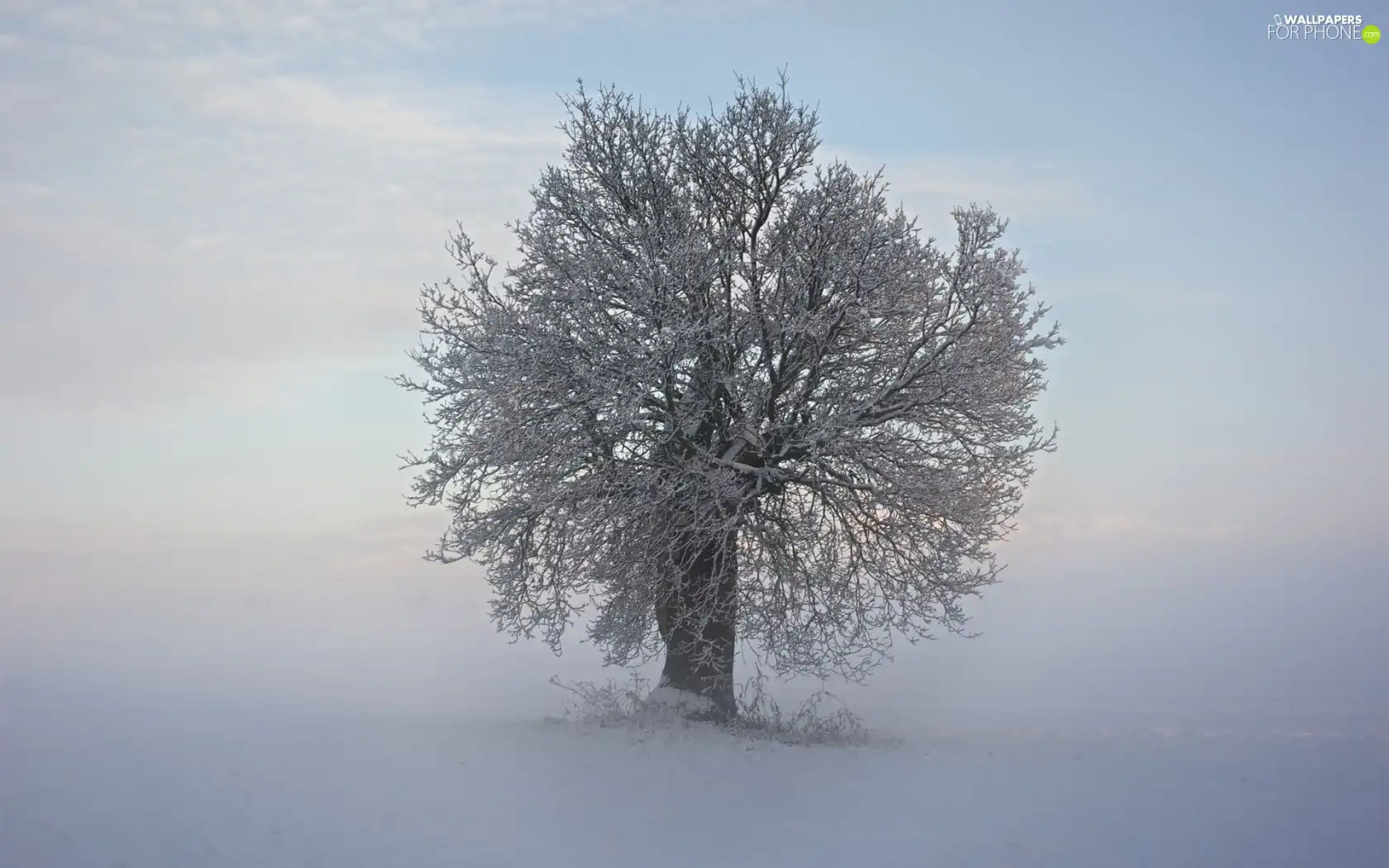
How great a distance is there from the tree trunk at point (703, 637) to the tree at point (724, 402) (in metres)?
0.04

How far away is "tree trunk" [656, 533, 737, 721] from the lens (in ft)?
52.9

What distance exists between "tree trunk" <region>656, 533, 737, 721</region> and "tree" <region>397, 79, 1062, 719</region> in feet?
0.13

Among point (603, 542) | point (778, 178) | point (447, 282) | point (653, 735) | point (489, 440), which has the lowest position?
point (653, 735)

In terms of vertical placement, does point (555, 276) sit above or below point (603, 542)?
above

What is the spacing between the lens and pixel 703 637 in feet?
53.9

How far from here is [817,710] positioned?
16.9 metres

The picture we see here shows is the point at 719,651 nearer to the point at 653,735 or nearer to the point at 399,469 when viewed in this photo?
the point at 653,735

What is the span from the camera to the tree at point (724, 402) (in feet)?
49.6

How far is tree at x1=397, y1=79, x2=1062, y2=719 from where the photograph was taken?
49.6ft

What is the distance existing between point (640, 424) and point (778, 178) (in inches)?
155

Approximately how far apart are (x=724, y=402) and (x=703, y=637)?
3425 millimetres

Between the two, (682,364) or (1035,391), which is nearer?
(682,364)

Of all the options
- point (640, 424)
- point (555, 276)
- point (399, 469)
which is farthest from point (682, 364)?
point (399, 469)

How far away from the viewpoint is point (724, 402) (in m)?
15.8
